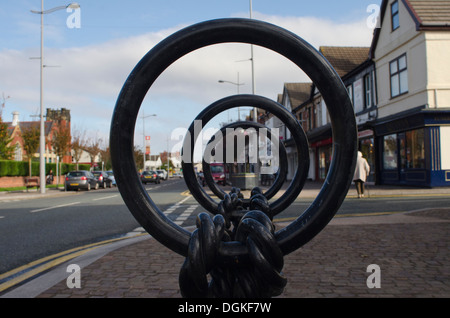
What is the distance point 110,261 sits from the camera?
5.03m

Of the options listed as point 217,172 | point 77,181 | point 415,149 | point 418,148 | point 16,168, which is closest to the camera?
point 418,148

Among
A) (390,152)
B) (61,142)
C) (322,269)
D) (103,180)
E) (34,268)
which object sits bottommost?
(34,268)

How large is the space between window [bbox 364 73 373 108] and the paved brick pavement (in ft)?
64.4

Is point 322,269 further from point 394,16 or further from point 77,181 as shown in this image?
point 77,181

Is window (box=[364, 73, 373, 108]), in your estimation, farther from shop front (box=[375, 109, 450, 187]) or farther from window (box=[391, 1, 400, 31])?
window (box=[391, 1, 400, 31])

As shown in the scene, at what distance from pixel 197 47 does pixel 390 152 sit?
2349cm

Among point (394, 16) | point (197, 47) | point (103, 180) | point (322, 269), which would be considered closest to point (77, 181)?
point (103, 180)

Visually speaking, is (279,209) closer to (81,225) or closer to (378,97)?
(81,225)

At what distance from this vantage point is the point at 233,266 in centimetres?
105

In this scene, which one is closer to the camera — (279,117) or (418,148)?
(279,117)

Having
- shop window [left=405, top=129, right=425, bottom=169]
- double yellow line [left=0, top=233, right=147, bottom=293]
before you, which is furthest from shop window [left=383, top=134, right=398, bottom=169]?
double yellow line [left=0, top=233, right=147, bottom=293]
